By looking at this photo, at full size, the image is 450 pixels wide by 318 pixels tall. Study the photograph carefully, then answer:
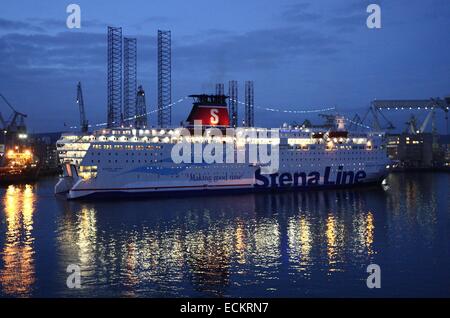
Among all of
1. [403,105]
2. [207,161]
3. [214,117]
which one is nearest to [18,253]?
[207,161]

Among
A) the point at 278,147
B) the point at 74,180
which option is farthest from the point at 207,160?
the point at 74,180

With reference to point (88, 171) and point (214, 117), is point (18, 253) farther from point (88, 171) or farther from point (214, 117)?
point (214, 117)

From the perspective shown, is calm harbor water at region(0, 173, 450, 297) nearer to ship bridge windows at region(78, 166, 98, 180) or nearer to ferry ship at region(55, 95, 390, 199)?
ship bridge windows at region(78, 166, 98, 180)

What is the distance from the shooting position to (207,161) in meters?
34.3

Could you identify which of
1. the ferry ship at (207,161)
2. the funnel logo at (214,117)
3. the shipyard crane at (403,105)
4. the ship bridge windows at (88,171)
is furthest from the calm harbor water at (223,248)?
the shipyard crane at (403,105)

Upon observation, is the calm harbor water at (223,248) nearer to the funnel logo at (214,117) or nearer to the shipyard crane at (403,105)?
the funnel logo at (214,117)

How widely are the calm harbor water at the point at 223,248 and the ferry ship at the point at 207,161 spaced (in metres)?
1.96

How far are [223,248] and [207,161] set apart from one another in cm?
1627

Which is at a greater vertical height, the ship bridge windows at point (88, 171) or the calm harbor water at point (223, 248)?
the ship bridge windows at point (88, 171)

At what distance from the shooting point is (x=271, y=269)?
50.9 feet

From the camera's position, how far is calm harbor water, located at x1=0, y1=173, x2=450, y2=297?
1391cm

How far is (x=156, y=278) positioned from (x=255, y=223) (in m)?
9.55

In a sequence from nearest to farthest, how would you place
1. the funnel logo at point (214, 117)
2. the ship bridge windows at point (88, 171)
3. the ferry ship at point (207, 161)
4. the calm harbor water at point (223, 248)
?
the calm harbor water at point (223, 248), the ship bridge windows at point (88, 171), the ferry ship at point (207, 161), the funnel logo at point (214, 117)

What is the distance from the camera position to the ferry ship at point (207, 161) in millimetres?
31125
